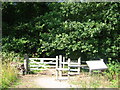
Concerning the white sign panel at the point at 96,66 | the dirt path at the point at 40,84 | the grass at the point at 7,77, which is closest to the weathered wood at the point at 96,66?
the white sign panel at the point at 96,66

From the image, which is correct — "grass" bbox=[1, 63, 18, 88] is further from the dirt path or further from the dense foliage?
the dense foliage

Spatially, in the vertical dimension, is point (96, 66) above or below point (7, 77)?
above

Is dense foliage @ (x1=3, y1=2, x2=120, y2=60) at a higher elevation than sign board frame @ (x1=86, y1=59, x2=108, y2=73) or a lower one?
higher

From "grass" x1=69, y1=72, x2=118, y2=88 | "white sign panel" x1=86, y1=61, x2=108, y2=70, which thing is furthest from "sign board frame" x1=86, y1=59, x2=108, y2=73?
"grass" x1=69, y1=72, x2=118, y2=88

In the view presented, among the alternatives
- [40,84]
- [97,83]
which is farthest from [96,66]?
[40,84]

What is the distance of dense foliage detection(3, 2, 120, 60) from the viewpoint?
26.9 ft

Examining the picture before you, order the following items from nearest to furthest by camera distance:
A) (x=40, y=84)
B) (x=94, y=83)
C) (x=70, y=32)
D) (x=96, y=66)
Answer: (x=94, y=83) → (x=40, y=84) → (x=96, y=66) → (x=70, y=32)

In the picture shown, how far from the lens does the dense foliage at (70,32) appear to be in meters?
8.19

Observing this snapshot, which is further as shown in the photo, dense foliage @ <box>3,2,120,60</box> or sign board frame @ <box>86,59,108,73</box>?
dense foliage @ <box>3,2,120,60</box>

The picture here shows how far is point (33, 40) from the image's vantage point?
9352mm

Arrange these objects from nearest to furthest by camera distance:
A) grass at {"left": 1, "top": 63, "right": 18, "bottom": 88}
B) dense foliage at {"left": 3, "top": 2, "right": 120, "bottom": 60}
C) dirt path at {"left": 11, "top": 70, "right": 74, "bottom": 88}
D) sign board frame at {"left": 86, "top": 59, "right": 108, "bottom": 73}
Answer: grass at {"left": 1, "top": 63, "right": 18, "bottom": 88} → dirt path at {"left": 11, "top": 70, "right": 74, "bottom": 88} → sign board frame at {"left": 86, "top": 59, "right": 108, "bottom": 73} → dense foliage at {"left": 3, "top": 2, "right": 120, "bottom": 60}

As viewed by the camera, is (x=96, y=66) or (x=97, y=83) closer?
(x=97, y=83)

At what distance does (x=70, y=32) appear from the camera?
843 centimetres

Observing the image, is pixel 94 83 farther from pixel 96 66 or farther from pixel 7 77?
pixel 7 77
